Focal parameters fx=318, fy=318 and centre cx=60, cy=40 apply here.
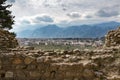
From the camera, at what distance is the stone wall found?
35.3 feet

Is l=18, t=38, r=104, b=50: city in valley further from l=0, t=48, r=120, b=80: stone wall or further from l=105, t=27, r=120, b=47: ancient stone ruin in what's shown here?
l=0, t=48, r=120, b=80: stone wall

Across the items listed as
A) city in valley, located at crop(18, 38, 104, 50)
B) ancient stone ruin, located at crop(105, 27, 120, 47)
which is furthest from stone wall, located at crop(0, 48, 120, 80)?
city in valley, located at crop(18, 38, 104, 50)

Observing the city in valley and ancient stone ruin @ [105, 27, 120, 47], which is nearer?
ancient stone ruin @ [105, 27, 120, 47]

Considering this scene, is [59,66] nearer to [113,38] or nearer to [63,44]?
[113,38]

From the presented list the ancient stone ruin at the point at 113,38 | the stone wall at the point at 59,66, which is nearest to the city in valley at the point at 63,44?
the ancient stone ruin at the point at 113,38

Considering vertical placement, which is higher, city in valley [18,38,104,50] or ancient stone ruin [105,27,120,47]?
ancient stone ruin [105,27,120,47]

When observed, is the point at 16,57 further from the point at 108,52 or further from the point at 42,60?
the point at 108,52

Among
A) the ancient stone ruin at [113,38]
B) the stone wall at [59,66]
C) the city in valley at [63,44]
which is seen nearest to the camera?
the stone wall at [59,66]

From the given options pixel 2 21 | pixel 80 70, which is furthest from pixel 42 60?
pixel 2 21

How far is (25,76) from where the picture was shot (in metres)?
11.1

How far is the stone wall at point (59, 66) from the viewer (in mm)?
10750

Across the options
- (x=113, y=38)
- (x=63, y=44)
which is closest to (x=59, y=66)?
(x=113, y=38)

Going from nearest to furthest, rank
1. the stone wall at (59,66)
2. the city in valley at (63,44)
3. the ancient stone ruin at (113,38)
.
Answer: the stone wall at (59,66) → the ancient stone ruin at (113,38) → the city in valley at (63,44)

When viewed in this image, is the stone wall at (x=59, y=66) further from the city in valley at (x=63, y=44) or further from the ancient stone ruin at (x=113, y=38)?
the city in valley at (x=63, y=44)
